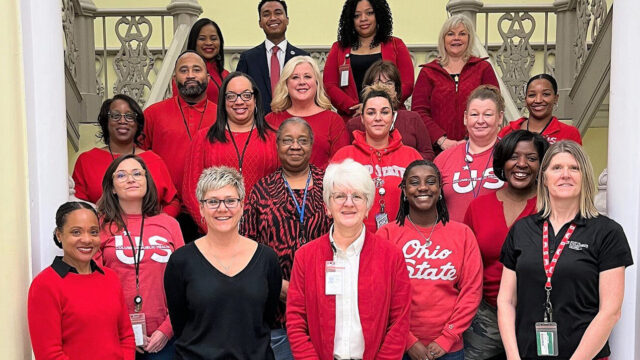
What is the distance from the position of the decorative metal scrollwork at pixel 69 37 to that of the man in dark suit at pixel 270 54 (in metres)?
2.82

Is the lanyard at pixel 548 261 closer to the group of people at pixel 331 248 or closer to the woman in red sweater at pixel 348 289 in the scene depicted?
the group of people at pixel 331 248

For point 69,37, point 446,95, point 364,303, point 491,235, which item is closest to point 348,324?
point 364,303

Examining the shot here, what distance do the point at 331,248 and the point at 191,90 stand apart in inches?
79.9

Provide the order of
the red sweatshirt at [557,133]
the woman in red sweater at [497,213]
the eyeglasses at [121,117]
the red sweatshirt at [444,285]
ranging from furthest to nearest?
1. the red sweatshirt at [557,133]
2. the eyeglasses at [121,117]
3. the woman in red sweater at [497,213]
4. the red sweatshirt at [444,285]

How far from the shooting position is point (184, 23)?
9.45 meters

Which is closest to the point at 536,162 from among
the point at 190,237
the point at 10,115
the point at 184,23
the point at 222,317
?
the point at 222,317

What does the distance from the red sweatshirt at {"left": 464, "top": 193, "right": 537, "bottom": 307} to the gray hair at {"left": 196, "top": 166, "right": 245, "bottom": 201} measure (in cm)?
126

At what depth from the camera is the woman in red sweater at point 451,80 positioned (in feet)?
19.7

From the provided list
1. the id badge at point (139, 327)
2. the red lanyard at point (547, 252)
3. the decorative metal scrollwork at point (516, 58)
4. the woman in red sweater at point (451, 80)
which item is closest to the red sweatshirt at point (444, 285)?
the red lanyard at point (547, 252)

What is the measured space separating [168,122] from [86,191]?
29.2 inches

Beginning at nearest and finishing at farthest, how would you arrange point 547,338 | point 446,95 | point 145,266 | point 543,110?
point 547,338 < point 145,266 < point 543,110 < point 446,95

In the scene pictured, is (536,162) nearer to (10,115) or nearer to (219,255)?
(219,255)

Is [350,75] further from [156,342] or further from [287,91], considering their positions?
[156,342]

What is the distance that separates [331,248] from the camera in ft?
13.3
